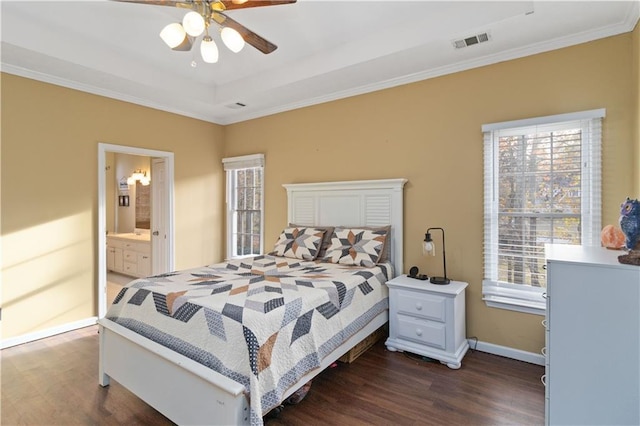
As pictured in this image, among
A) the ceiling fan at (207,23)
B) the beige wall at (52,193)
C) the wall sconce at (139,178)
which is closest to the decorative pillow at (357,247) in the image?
the ceiling fan at (207,23)

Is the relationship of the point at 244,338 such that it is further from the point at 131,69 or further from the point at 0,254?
the point at 131,69

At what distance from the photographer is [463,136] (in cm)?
296

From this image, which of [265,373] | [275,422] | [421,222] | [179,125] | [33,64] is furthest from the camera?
[179,125]

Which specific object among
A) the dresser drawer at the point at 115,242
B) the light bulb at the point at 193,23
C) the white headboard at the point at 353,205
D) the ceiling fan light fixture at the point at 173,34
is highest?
the ceiling fan light fixture at the point at 173,34

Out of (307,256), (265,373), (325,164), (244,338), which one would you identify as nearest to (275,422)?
(265,373)

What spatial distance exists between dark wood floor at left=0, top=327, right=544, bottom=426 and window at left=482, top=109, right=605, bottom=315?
676 millimetres

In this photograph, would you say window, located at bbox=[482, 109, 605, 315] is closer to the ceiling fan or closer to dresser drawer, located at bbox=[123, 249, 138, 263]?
the ceiling fan

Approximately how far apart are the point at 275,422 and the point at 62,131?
3452 millimetres

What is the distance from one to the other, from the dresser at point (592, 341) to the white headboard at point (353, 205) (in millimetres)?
1772

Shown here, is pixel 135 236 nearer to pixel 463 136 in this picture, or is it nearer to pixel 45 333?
pixel 45 333

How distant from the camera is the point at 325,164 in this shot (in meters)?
3.90

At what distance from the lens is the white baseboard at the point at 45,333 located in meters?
2.98

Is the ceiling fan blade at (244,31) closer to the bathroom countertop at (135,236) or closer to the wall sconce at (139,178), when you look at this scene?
the bathroom countertop at (135,236)

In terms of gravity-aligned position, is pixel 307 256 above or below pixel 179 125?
below
